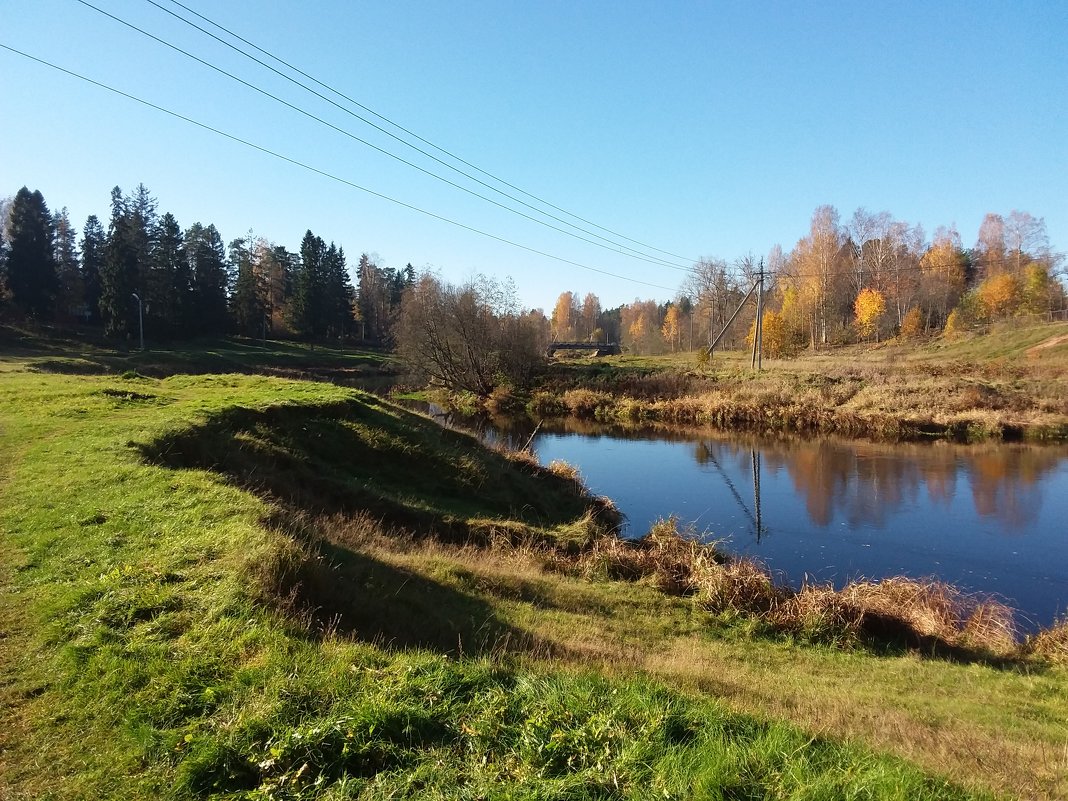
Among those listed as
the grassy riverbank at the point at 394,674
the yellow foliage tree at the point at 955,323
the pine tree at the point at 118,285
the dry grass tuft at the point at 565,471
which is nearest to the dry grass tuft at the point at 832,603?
the grassy riverbank at the point at 394,674

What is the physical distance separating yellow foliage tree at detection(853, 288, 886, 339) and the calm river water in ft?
134

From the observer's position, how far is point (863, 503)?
1977 centimetres

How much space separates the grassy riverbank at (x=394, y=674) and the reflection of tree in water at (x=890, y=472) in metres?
11.1

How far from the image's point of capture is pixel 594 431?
36969 millimetres

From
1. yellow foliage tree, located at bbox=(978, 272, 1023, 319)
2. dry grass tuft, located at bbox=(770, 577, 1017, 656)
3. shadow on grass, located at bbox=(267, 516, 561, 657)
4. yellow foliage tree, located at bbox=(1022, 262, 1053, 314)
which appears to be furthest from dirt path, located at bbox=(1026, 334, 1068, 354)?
shadow on grass, located at bbox=(267, 516, 561, 657)

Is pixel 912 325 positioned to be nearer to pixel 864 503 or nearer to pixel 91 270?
pixel 864 503

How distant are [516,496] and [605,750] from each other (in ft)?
46.3

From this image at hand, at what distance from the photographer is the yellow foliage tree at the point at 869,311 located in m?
64.7

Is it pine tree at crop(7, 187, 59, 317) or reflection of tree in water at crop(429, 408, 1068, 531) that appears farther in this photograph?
pine tree at crop(7, 187, 59, 317)

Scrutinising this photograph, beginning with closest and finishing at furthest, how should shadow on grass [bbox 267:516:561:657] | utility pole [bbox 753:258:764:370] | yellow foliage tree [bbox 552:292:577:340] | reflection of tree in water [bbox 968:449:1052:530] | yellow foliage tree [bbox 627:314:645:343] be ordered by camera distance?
shadow on grass [bbox 267:516:561:657], reflection of tree in water [bbox 968:449:1052:530], utility pole [bbox 753:258:764:370], yellow foliage tree [bbox 627:314:645:343], yellow foliage tree [bbox 552:292:577:340]

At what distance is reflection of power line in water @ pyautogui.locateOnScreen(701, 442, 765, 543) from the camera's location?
1769 centimetres

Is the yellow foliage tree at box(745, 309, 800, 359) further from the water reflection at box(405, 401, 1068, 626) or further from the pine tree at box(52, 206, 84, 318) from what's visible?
the pine tree at box(52, 206, 84, 318)

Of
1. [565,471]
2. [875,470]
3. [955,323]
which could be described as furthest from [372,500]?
[955,323]

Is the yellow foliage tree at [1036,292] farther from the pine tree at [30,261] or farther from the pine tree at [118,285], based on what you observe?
the pine tree at [30,261]
